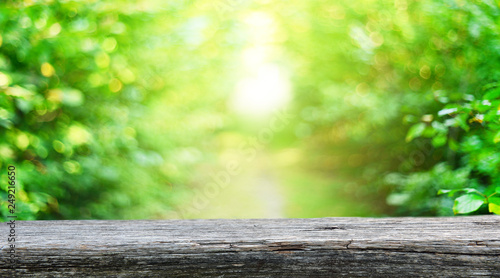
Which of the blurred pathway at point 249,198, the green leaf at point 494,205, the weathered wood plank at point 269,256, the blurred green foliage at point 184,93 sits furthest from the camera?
the blurred pathway at point 249,198

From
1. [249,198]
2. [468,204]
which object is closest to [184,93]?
[249,198]

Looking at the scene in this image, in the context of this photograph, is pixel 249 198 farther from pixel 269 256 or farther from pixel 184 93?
pixel 269 256

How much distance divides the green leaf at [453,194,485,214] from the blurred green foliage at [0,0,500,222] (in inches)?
8.3

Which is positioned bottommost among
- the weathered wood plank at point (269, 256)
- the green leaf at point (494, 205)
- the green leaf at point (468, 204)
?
the weathered wood plank at point (269, 256)

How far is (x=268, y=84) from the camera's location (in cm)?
948

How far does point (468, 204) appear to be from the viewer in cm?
126

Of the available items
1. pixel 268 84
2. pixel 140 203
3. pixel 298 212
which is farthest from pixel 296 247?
pixel 268 84

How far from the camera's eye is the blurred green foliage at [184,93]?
2031 millimetres

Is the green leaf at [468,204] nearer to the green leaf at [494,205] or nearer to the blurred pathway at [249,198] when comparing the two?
the green leaf at [494,205]

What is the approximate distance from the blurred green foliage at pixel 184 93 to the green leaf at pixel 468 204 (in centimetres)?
21

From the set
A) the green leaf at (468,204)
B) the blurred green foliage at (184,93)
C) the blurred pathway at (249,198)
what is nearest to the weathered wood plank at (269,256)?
the green leaf at (468,204)

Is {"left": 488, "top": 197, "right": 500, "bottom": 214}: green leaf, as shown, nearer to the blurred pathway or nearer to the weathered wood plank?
the weathered wood plank

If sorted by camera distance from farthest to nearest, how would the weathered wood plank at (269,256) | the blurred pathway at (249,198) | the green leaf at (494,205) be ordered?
the blurred pathway at (249,198), the green leaf at (494,205), the weathered wood plank at (269,256)

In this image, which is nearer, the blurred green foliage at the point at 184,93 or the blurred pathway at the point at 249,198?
the blurred green foliage at the point at 184,93
